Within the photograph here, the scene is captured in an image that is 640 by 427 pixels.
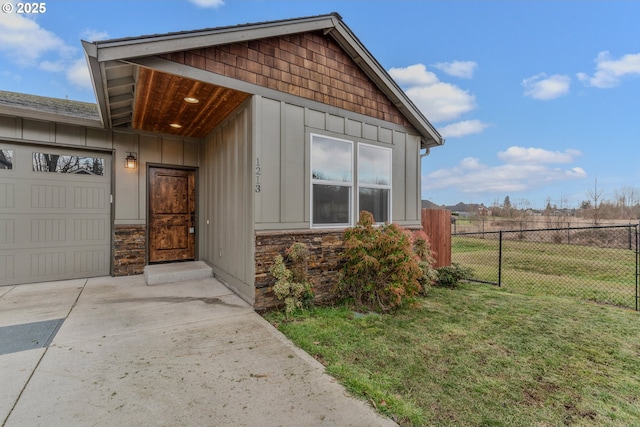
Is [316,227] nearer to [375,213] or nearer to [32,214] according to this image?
[375,213]

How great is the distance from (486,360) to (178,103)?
560 centimetres

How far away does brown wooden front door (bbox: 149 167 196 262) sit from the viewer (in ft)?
20.7

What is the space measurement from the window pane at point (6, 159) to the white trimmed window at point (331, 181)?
560 cm

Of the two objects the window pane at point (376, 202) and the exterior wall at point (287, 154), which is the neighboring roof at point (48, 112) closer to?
the exterior wall at point (287, 154)

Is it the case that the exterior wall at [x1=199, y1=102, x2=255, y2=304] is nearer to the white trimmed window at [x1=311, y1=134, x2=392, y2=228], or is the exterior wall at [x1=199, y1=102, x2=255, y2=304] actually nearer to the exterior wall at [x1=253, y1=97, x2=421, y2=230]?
the exterior wall at [x1=253, y1=97, x2=421, y2=230]

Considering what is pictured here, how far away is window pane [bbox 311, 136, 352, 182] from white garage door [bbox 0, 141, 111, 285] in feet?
15.0

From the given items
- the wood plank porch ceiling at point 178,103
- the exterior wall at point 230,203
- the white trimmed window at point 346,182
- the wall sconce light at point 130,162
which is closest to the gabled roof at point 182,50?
the wood plank porch ceiling at point 178,103

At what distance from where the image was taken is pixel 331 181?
5133 millimetres

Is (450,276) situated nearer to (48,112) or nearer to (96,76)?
(96,76)

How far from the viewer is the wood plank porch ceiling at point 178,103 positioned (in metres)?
3.93

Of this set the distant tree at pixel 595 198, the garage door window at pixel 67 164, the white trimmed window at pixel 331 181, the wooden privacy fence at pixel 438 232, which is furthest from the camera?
the distant tree at pixel 595 198

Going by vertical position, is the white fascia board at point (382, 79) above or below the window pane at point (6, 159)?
above

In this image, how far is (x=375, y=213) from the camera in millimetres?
5863

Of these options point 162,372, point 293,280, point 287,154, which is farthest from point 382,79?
point 162,372
